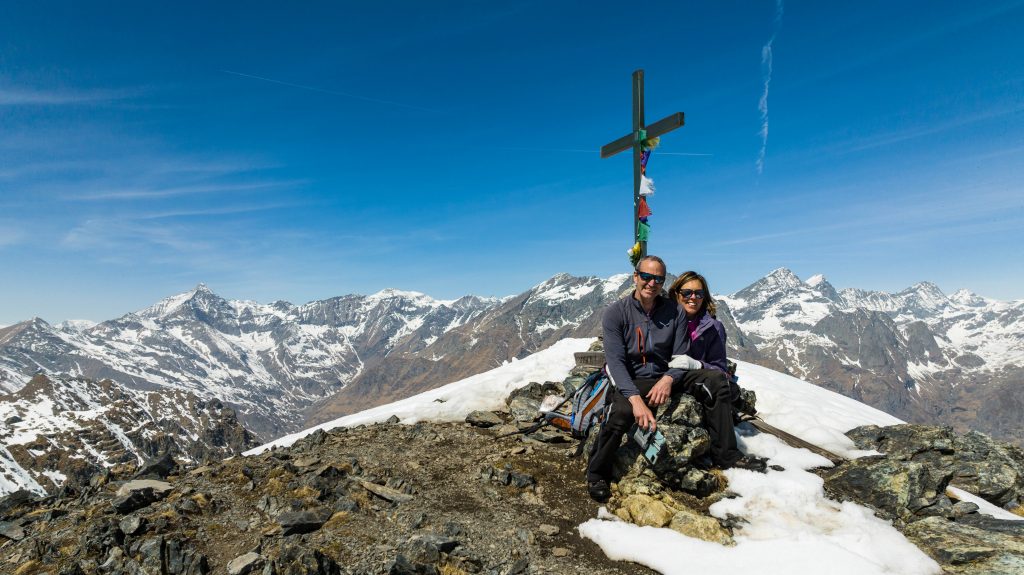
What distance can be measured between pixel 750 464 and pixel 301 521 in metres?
8.34

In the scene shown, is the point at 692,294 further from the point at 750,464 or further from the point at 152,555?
the point at 152,555

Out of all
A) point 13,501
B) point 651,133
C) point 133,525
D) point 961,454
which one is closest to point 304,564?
point 133,525

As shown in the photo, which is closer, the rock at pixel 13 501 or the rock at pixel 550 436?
the rock at pixel 13 501

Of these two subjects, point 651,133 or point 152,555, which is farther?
point 651,133

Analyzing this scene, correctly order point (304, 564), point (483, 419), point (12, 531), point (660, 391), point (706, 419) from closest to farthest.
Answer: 1. point (304, 564)
2. point (12, 531)
3. point (660, 391)
4. point (706, 419)
5. point (483, 419)

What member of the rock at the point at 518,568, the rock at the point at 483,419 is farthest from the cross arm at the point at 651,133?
the rock at the point at 518,568

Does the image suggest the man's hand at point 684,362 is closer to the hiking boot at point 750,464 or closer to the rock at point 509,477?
the hiking boot at point 750,464

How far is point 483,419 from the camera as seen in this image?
13.9 meters

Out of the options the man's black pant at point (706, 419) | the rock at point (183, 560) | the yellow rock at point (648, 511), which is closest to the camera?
the rock at point (183, 560)

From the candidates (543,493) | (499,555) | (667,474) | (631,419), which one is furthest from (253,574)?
(667,474)

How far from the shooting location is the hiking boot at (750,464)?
950 centimetres

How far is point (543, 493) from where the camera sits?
938 centimetres

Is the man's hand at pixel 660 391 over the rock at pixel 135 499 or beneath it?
over

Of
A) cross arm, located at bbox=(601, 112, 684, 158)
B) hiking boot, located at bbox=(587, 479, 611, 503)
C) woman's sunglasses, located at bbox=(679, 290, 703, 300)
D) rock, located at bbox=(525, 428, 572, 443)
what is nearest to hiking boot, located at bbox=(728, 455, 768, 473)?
hiking boot, located at bbox=(587, 479, 611, 503)
